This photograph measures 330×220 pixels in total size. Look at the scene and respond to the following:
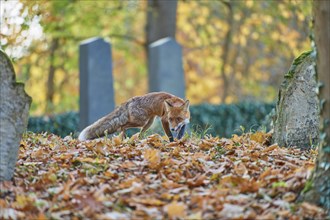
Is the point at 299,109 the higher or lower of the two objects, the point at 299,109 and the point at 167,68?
the lower

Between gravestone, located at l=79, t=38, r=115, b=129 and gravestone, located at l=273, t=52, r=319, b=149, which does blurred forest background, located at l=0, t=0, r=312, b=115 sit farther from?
gravestone, located at l=273, t=52, r=319, b=149

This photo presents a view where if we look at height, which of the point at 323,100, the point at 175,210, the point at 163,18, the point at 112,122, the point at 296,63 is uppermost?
the point at 163,18

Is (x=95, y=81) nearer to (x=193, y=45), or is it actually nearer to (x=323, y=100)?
(x=323, y=100)

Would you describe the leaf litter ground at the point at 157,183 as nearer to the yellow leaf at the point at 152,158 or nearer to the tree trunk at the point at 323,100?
the yellow leaf at the point at 152,158

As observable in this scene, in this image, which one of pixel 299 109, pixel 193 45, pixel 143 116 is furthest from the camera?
pixel 193 45

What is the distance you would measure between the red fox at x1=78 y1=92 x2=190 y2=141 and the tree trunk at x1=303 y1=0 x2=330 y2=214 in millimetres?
3809

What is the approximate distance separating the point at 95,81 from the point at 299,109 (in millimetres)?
6432

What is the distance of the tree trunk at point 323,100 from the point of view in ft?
18.4

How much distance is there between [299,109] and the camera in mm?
8367

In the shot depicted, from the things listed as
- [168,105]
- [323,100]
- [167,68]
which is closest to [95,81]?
[167,68]

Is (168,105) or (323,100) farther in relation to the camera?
(168,105)

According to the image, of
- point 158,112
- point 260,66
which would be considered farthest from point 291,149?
point 260,66

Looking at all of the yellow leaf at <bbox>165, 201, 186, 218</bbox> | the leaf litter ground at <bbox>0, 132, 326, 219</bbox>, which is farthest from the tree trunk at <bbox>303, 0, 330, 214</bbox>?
the yellow leaf at <bbox>165, 201, 186, 218</bbox>

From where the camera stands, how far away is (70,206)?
5531 millimetres
